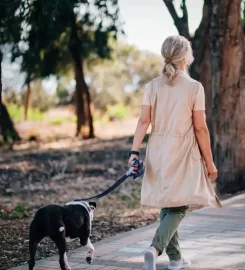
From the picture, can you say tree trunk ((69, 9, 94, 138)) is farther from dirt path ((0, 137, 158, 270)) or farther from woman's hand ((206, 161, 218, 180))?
woman's hand ((206, 161, 218, 180))

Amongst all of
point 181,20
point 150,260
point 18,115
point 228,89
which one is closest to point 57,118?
point 18,115

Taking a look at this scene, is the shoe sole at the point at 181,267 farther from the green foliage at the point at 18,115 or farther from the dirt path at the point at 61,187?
the green foliage at the point at 18,115

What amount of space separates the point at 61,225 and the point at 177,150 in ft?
3.54

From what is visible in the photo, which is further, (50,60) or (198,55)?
(50,60)

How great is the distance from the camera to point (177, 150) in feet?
16.9

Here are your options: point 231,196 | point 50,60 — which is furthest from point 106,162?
point 50,60

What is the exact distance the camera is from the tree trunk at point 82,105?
21.6 meters

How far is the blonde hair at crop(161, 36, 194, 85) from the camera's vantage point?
5.05 metres

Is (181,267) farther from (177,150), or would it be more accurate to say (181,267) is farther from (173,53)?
(173,53)

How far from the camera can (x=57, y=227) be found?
511 centimetres

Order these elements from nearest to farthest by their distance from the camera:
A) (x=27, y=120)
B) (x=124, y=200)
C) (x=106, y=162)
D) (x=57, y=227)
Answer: (x=57, y=227) → (x=124, y=200) → (x=106, y=162) → (x=27, y=120)

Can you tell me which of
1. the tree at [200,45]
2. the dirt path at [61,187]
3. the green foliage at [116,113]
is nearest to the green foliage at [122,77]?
the green foliage at [116,113]

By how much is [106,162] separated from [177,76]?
988 cm

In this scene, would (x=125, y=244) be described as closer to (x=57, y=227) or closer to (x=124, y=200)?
(x=57, y=227)
